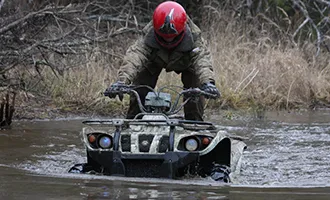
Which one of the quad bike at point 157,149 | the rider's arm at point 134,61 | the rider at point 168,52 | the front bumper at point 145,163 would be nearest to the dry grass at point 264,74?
the rider at point 168,52

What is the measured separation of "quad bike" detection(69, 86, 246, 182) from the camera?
685 centimetres

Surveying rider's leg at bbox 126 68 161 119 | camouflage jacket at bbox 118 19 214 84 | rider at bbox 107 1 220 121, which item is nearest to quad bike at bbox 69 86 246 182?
rider at bbox 107 1 220 121

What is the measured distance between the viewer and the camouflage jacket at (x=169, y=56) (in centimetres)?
858

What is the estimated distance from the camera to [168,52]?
8812 millimetres

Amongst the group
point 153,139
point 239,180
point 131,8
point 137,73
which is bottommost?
point 239,180

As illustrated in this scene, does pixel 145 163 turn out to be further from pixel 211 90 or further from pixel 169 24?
pixel 169 24

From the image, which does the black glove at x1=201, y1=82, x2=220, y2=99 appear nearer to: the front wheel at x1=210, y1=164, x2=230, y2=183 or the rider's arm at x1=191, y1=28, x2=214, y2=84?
the rider's arm at x1=191, y1=28, x2=214, y2=84

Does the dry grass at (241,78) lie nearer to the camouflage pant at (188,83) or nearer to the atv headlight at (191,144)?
the camouflage pant at (188,83)

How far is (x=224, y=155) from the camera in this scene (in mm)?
7508

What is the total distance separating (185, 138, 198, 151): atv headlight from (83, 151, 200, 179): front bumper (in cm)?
11

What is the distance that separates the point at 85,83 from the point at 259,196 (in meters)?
9.00

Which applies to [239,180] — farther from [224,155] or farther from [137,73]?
[137,73]

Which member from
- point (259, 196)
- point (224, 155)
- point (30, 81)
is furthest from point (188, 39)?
point (30, 81)

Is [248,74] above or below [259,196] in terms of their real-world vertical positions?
above
